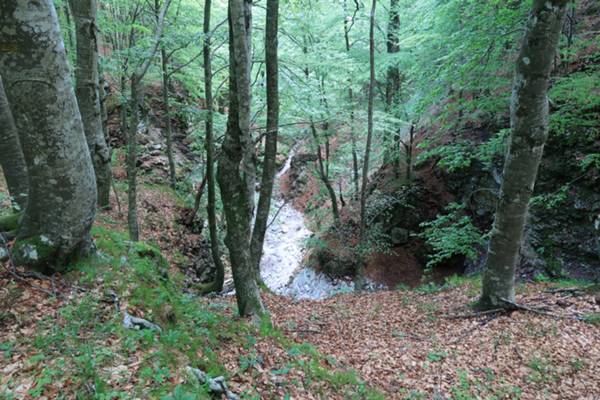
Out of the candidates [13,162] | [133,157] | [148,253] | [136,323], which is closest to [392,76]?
[133,157]

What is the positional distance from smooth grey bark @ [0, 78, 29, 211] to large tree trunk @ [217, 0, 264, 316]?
283 cm

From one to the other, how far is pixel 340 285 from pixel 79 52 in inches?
403

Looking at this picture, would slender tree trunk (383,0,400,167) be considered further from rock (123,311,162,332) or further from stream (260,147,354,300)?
rock (123,311,162,332)

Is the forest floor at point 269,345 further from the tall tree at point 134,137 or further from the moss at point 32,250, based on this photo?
the tall tree at point 134,137

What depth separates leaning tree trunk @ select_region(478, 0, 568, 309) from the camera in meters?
4.73

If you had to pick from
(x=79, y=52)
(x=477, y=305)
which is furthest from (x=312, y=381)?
(x=79, y=52)

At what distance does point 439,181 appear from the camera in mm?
12781

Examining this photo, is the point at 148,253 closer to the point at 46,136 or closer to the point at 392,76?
the point at 46,136

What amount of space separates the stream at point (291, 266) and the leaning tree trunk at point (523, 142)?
5004 mm

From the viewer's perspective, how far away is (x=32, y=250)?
139 inches

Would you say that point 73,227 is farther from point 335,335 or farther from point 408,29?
point 408,29

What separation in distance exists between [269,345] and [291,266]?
1095 centimetres

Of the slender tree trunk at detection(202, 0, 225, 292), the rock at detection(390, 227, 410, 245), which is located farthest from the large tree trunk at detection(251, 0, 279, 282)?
the rock at detection(390, 227, 410, 245)

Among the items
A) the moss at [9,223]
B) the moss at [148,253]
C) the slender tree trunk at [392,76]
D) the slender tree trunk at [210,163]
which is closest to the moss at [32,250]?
the moss at [9,223]
